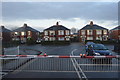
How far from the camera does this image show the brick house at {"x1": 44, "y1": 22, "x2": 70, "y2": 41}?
47.3 meters

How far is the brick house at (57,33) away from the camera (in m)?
47.3

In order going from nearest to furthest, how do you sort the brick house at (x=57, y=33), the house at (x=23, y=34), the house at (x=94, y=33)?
the house at (x=94, y=33) < the brick house at (x=57, y=33) < the house at (x=23, y=34)

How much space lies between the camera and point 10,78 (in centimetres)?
604

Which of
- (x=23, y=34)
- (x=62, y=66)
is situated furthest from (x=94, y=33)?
(x=62, y=66)

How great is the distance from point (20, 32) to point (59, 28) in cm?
1774

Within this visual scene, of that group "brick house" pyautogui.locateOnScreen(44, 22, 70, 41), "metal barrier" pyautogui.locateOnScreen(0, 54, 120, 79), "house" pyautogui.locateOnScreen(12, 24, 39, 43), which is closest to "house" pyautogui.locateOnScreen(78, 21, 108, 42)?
"brick house" pyautogui.locateOnScreen(44, 22, 70, 41)

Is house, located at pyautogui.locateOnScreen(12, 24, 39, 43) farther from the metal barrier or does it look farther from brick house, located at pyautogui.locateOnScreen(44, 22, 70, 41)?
the metal barrier

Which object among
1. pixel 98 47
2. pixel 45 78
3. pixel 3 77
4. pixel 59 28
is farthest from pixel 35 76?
pixel 59 28

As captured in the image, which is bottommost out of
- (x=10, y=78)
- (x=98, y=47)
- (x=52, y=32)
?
(x=10, y=78)

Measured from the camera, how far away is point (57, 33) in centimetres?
4756

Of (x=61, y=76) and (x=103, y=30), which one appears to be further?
(x=103, y=30)

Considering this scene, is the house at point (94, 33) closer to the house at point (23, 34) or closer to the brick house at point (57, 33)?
the brick house at point (57, 33)

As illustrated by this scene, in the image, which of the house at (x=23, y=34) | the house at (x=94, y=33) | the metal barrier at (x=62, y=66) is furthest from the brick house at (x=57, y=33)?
the metal barrier at (x=62, y=66)

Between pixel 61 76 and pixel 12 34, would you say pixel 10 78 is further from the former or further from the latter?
pixel 12 34
